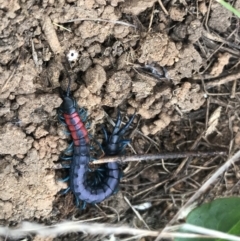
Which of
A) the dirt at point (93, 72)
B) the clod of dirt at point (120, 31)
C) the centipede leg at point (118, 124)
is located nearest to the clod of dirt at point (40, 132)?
the dirt at point (93, 72)

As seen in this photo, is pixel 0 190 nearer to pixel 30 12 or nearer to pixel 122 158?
pixel 122 158

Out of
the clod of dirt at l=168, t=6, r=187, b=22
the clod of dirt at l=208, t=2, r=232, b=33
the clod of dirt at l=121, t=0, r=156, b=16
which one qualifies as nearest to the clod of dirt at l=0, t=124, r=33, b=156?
the clod of dirt at l=121, t=0, r=156, b=16

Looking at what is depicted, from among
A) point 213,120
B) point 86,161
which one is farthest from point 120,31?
point 213,120

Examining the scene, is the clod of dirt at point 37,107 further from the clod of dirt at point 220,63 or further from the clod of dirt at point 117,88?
the clod of dirt at point 220,63

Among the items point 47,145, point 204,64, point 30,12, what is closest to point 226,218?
point 204,64

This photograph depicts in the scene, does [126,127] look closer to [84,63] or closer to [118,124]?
[118,124]

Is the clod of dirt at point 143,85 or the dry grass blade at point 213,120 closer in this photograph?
the clod of dirt at point 143,85
